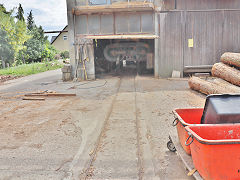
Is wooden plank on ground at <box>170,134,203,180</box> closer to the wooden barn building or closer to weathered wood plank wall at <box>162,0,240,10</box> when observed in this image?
the wooden barn building

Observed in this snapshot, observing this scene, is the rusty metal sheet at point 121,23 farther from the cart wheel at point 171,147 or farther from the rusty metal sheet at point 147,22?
the cart wheel at point 171,147

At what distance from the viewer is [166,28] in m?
13.3

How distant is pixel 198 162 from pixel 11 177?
2.89 m

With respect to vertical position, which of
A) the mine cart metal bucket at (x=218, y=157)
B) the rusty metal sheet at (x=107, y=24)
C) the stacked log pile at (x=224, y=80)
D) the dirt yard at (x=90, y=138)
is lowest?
the dirt yard at (x=90, y=138)

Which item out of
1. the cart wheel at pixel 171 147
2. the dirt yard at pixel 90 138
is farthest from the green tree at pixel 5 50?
the cart wheel at pixel 171 147

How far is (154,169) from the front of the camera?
3.51 metres

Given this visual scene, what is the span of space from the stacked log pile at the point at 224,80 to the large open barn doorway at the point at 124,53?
691 cm

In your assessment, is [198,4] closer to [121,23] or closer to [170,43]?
[170,43]

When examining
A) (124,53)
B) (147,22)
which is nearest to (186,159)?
(147,22)

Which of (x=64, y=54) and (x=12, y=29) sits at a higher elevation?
(x=12, y=29)

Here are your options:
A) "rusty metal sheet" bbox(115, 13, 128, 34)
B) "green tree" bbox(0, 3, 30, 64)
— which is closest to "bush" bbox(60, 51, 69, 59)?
"green tree" bbox(0, 3, 30, 64)

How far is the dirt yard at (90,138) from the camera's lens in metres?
3.54

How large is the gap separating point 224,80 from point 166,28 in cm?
570

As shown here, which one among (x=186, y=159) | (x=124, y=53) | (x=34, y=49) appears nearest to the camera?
(x=186, y=159)
